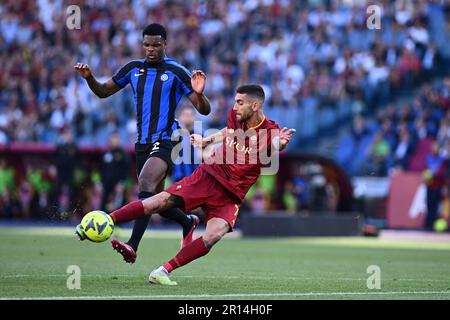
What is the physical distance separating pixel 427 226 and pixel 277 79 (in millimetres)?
5567

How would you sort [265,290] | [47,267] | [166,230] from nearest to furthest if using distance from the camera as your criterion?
[265,290], [47,267], [166,230]

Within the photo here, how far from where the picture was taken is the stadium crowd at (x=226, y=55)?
86.4ft

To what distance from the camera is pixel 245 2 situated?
30125 mm

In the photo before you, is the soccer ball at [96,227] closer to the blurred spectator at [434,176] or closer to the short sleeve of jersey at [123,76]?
the short sleeve of jersey at [123,76]

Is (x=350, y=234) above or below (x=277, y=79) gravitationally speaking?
below

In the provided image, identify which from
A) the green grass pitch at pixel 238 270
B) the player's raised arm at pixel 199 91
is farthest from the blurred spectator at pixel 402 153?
the player's raised arm at pixel 199 91

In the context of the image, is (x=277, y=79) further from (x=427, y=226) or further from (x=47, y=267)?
(x=47, y=267)

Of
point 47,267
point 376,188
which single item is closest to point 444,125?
point 376,188

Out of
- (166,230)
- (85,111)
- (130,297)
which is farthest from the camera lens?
(85,111)

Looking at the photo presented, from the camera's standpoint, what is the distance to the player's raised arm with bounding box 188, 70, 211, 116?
10.5m

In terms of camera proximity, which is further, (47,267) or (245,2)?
(245,2)

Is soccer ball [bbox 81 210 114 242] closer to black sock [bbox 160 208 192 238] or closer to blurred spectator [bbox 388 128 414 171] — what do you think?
black sock [bbox 160 208 192 238]

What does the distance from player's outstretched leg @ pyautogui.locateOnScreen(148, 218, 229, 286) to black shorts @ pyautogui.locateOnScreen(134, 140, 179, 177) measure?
140 centimetres

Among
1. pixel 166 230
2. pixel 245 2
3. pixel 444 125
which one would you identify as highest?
pixel 245 2
